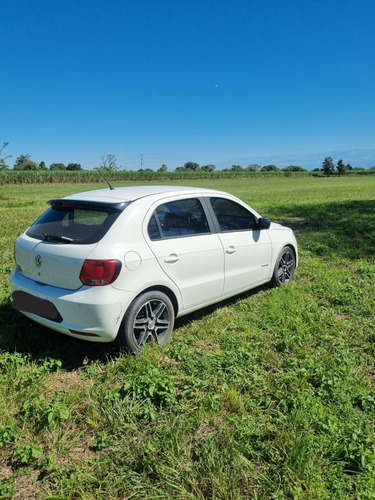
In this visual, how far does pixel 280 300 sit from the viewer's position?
4766 millimetres

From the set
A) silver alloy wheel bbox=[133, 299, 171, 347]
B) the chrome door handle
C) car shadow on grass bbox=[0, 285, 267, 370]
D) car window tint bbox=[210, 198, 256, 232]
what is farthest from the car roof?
car shadow on grass bbox=[0, 285, 267, 370]

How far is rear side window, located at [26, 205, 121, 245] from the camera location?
10.4ft

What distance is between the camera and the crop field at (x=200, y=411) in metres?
1.99

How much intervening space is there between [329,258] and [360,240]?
6.58 feet

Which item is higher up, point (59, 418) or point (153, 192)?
point (153, 192)

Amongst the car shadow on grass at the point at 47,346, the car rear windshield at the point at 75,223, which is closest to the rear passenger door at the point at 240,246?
the car rear windshield at the point at 75,223

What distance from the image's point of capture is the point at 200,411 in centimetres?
255

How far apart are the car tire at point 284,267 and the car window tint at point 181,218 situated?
1.76 meters

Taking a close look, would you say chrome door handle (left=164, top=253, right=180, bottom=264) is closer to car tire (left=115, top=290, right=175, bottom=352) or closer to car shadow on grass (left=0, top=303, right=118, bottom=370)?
car tire (left=115, top=290, right=175, bottom=352)

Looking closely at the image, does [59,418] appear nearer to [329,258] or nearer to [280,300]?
[280,300]

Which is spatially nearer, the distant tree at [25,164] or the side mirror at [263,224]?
the side mirror at [263,224]

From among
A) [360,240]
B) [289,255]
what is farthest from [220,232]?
[360,240]

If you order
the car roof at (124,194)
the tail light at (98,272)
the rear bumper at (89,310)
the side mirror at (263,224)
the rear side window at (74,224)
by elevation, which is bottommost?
the rear bumper at (89,310)

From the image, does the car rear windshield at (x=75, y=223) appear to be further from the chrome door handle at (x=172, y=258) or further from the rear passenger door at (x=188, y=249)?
the chrome door handle at (x=172, y=258)
